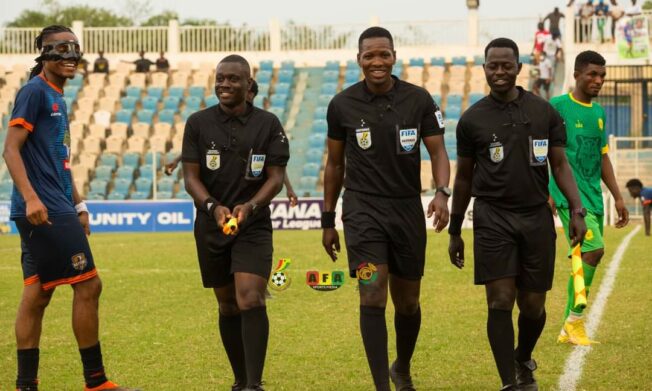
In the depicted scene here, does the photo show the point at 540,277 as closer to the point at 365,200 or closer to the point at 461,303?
the point at 365,200

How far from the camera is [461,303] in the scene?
1405 cm

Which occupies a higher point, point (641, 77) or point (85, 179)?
point (641, 77)

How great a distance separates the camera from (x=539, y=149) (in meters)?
8.28

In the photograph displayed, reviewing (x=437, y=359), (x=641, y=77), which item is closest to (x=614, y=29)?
(x=641, y=77)

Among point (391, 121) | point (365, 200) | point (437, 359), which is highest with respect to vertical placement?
point (391, 121)

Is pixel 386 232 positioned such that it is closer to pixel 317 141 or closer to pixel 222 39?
pixel 317 141

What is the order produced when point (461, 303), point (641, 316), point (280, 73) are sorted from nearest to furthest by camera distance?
point (641, 316) → point (461, 303) → point (280, 73)

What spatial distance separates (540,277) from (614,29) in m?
33.6

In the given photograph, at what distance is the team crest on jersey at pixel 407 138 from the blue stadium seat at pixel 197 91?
3442cm

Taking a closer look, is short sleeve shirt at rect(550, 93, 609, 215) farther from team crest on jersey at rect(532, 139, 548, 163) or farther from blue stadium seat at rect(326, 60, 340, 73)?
blue stadium seat at rect(326, 60, 340, 73)

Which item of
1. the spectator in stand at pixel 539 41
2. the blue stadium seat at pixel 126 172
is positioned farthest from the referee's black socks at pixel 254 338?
the spectator in stand at pixel 539 41

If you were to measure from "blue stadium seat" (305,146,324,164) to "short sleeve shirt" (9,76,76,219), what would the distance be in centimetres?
2948

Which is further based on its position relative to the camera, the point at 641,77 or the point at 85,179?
the point at 641,77

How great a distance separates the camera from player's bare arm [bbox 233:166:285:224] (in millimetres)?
8148
